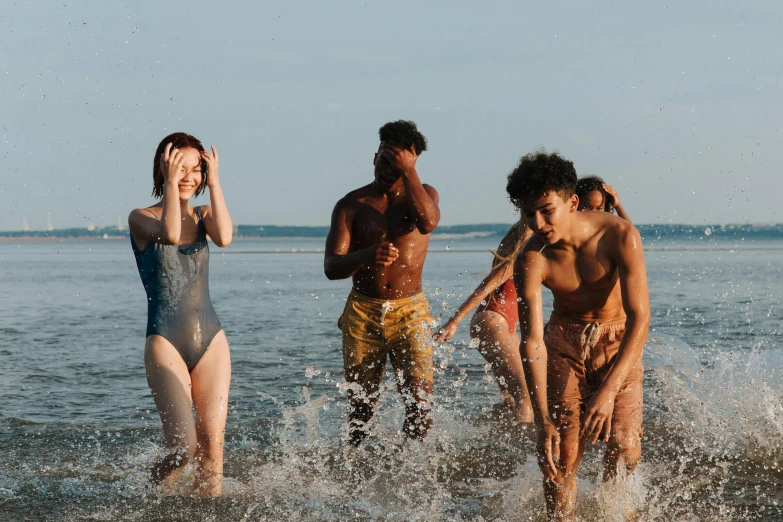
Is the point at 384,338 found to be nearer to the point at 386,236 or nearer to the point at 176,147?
the point at 386,236

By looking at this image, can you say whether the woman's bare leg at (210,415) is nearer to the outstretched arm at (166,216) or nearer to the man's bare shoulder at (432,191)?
the outstretched arm at (166,216)

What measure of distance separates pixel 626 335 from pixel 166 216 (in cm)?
274

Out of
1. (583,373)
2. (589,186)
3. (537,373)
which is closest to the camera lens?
(537,373)

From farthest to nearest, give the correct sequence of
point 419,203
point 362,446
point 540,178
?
point 362,446, point 419,203, point 540,178

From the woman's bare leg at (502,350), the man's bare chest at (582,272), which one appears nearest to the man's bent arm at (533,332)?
the man's bare chest at (582,272)

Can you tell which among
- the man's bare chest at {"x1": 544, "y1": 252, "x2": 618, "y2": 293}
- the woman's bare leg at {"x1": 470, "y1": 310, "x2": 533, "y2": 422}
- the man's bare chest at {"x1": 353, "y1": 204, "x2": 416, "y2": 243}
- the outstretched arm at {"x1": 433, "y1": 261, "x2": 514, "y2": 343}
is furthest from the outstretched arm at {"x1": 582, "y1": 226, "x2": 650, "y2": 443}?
the woman's bare leg at {"x1": 470, "y1": 310, "x2": 533, "y2": 422}

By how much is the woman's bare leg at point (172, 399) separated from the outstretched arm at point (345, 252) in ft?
4.08

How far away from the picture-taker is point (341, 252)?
6207 mm

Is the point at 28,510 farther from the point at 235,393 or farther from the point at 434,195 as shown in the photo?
the point at 235,393

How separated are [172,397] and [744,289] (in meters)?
22.0

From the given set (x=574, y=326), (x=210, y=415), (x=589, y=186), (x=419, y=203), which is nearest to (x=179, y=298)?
(x=210, y=415)

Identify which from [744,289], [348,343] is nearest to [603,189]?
[348,343]

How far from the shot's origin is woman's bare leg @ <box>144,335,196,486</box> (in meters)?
5.05

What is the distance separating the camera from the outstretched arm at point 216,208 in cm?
536
